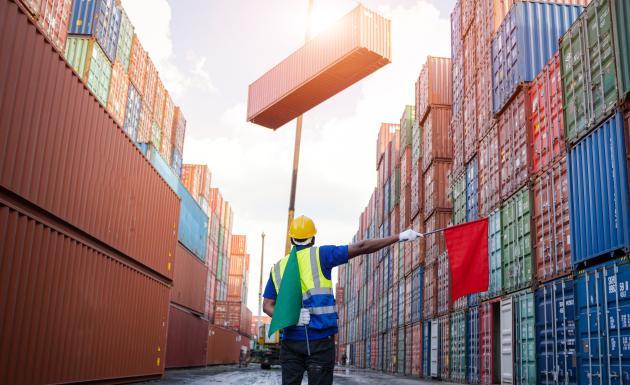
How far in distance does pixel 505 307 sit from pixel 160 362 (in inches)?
323

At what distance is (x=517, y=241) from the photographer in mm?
14445

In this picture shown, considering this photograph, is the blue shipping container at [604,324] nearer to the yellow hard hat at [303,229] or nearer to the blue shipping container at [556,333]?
the blue shipping container at [556,333]

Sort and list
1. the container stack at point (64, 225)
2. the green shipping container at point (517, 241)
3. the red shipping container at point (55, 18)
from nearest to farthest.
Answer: the container stack at point (64, 225) → the green shipping container at point (517, 241) → the red shipping container at point (55, 18)

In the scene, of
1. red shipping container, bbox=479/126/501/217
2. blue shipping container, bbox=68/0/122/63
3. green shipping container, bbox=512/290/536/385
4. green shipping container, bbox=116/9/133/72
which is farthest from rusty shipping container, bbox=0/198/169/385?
green shipping container, bbox=116/9/133/72

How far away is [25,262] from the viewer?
7.69 m

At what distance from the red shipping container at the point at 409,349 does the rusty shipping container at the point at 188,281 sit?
374 inches

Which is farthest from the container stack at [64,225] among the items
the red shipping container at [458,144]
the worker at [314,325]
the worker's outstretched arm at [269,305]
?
the red shipping container at [458,144]

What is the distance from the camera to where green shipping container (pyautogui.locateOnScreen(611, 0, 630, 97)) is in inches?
401

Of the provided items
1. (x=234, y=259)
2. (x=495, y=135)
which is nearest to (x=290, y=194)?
(x=495, y=135)

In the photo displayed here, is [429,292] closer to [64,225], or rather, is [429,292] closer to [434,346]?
[434,346]

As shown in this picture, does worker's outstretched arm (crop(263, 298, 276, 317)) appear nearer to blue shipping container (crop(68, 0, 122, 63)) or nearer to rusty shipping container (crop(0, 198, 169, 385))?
rusty shipping container (crop(0, 198, 169, 385))

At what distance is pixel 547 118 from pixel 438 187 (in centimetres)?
1037

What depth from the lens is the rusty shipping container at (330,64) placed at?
52.6 feet

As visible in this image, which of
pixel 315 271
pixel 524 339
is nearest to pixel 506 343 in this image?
pixel 524 339
